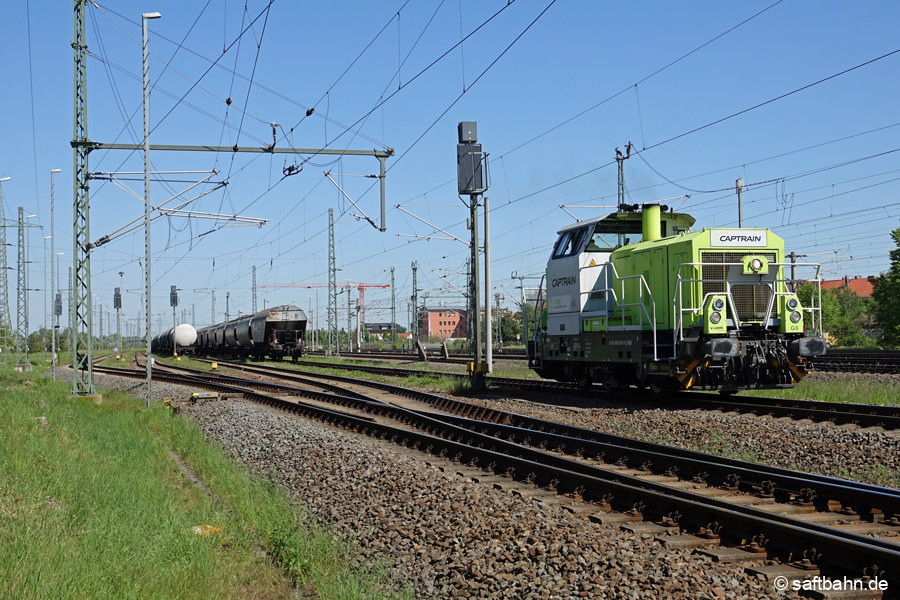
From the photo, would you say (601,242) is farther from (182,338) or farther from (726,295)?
(182,338)

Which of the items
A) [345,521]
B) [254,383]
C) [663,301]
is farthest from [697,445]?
[254,383]

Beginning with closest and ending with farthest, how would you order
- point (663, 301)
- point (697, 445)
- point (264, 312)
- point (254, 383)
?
point (697, 445) → point (663, 301) → point (254, 383) → point (264, 312)

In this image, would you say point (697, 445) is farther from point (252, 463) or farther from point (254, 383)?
point (254, 383)

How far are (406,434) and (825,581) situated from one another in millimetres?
8327

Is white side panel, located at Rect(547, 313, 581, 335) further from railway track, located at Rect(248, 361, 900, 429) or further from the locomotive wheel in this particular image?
railway track, located at Rect(248, 361, 900, 429)

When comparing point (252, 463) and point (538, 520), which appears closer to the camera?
point (538, 520)

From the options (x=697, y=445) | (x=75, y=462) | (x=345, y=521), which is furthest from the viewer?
(x=697, y=445)

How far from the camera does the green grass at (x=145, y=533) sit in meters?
5.43

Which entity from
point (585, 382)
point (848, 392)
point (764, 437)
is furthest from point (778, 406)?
point (585, 382)

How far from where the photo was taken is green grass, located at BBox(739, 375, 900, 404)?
1545cm

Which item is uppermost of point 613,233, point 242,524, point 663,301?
point 613,233

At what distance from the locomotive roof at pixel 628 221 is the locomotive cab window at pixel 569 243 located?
162 mm

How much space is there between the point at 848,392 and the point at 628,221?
594 cm

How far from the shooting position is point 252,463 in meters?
11.7
